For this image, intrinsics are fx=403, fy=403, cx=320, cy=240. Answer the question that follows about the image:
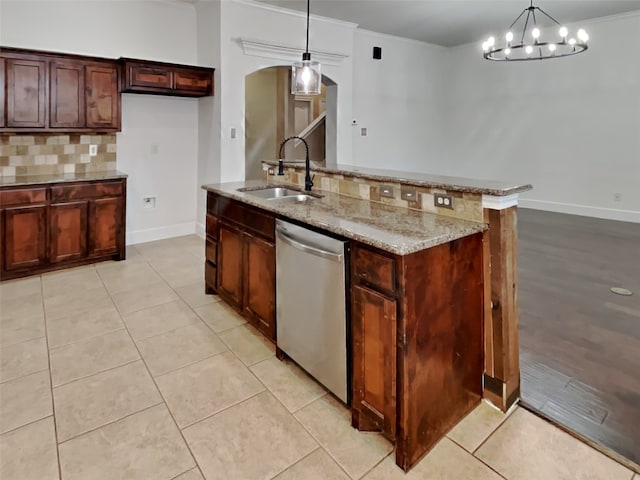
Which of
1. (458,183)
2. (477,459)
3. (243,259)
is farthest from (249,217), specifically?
(477,459)

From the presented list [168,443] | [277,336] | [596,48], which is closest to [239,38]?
[277,336]

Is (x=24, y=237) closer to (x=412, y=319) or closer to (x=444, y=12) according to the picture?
(x=412, y=319)

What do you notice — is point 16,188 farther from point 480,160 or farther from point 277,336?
point 480,160

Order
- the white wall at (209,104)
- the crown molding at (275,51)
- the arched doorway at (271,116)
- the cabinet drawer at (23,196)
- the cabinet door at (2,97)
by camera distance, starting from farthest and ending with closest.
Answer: the arched doorway at (271,116) < the crown molding at (275,51) < the white wall at (209,104) < the cabinet door at (2,97) < the cabinet drawer at (23,196)

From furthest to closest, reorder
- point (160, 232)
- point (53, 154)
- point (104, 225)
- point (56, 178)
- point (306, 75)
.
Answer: point (160, 232), point (53, 154), point (104, 225), point (56, 178), point (306, 75)

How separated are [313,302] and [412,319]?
606mm

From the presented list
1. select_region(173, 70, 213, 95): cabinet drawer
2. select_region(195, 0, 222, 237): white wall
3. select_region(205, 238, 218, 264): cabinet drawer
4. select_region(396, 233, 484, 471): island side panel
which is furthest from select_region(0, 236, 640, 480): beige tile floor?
select_region(173, 70, 213, 95): cabinet drawer

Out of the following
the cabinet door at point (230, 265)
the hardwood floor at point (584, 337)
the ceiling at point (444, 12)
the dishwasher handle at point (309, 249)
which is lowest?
the hardwood floor at point (584, 337)

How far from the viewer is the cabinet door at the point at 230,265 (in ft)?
9.40

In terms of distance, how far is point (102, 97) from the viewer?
4195mm

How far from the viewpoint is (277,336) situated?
2.46 meters

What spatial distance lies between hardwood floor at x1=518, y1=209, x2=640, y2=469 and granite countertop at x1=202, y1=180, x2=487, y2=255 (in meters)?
1.03

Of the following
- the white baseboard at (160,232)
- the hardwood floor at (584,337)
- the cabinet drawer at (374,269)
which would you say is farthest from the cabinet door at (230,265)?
the white baseboard at (160,232)

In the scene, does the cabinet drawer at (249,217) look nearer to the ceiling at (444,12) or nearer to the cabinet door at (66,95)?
the cabinet door at (66,95)
